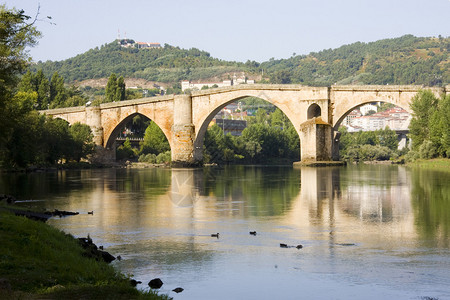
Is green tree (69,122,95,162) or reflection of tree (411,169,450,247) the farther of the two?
green tree (69,122,95,162)

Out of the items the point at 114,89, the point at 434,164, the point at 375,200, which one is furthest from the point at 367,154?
the point at 375,200

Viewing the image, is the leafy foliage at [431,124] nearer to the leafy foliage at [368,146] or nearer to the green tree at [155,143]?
the green tree at [155,143]

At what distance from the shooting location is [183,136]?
226 feet

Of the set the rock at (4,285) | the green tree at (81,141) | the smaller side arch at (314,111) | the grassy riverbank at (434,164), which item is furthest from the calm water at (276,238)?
the green tree at (81,141)

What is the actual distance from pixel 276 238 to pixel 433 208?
8.75 meters

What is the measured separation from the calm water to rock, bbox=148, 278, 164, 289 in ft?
0.54

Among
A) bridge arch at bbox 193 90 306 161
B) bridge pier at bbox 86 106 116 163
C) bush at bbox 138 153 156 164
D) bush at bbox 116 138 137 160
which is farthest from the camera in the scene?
bush at bbox 116 138 137 160

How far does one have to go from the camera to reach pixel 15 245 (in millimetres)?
12469

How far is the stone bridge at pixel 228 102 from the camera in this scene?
2373 inches

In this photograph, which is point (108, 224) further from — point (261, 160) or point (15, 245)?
point (261, 160)

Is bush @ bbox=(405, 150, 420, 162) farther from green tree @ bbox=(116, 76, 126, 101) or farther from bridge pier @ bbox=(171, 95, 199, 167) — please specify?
green tree @ bbox=(116, 76, 126, 101)

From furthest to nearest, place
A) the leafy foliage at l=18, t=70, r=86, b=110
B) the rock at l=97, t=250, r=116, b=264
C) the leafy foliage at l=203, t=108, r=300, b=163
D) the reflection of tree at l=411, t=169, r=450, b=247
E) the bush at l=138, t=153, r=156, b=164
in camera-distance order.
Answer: the leafy foliage at l=18, t=70, r=86, b=110 < the leafy foliage at l=203, t=108, r=300, b=163 < the bush at l=138, t=153, r=156, b=164 < the reflection of tree at l=411, t=169, r=450, b=247 < the rock at l=97, t=250, r=116, b=264

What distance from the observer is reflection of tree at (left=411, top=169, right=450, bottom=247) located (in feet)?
61.0

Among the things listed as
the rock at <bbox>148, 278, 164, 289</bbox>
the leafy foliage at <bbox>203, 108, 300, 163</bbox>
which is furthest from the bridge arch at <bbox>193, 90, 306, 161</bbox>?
the rock at <bbox>148, 278, 164, 289</bbox>
